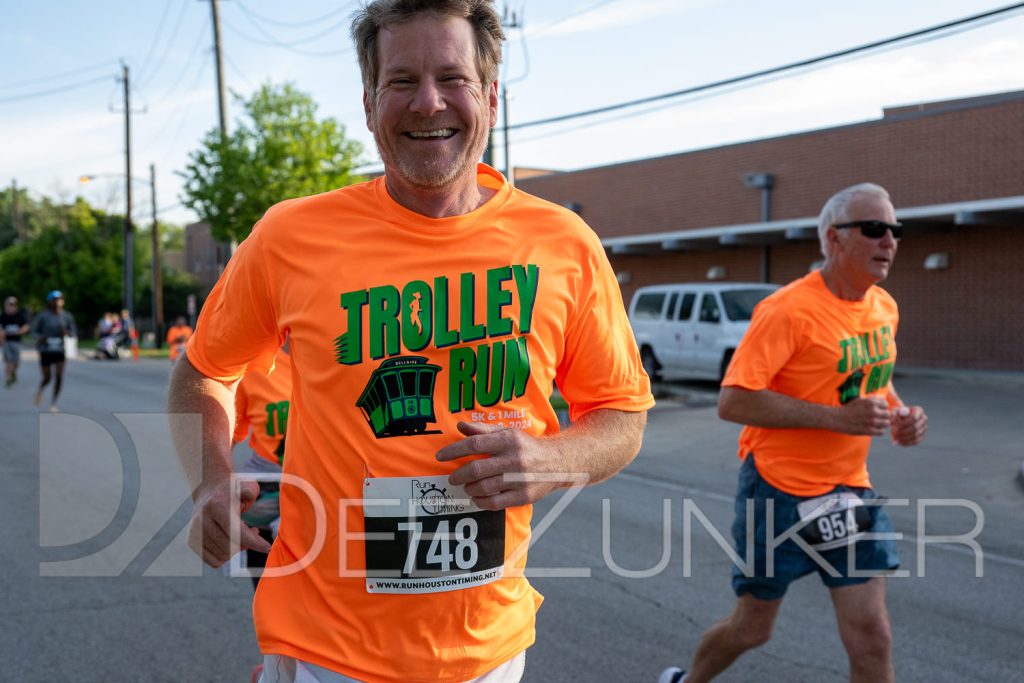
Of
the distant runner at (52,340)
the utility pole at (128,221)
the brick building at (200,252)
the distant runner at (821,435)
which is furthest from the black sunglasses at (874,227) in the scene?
the brick building at (200,252)

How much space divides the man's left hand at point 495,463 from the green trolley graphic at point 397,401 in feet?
0.35

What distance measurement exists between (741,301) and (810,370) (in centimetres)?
1488

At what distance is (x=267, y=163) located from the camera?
2316 cm

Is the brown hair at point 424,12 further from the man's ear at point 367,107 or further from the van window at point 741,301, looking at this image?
the van window at point 741,301

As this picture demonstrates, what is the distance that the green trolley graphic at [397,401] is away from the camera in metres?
2.03

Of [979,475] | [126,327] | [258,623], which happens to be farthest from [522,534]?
[126,327]

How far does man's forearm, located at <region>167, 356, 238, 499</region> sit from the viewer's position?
2244mm

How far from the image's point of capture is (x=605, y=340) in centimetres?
225

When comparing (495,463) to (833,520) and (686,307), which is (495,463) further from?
(686,307)

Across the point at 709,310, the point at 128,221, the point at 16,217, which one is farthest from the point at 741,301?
the point at 16,217

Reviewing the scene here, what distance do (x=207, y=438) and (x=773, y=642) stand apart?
370 cm

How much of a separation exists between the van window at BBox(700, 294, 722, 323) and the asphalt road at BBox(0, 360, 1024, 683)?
720 centimetres

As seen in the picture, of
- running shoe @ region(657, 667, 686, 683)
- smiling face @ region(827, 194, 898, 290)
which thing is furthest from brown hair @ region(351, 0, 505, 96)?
running shoe @ region(657, 667, 686, 683)

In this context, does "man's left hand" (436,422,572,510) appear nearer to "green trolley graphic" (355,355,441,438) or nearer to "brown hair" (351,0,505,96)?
"green trolley graphic" (355,355,441,438)
